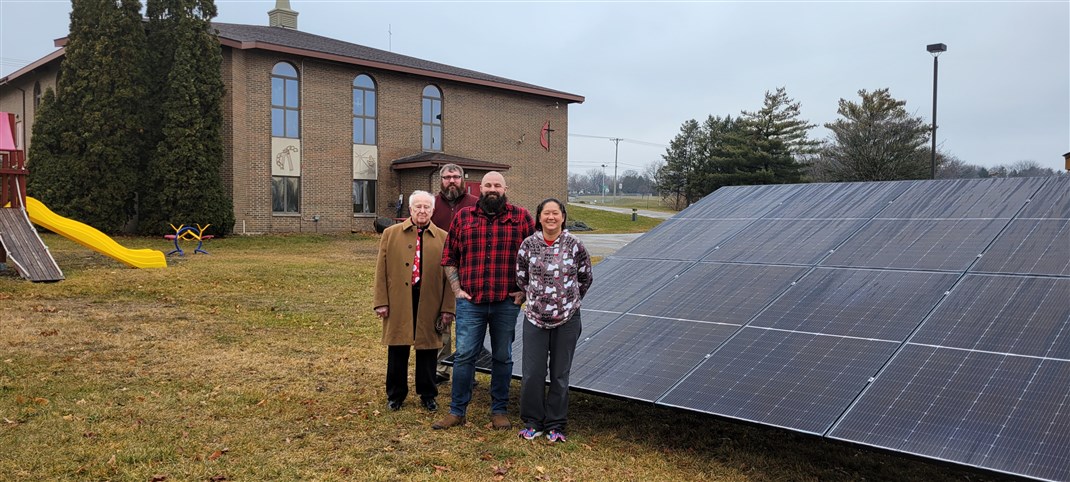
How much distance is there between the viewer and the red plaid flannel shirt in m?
6.04

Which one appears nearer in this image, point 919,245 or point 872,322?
point 872,322

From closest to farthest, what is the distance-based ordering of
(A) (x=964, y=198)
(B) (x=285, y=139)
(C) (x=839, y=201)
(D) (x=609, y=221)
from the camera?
(A) (x=964, y=198)
(C) (x=839, y=201)
(B) (x=285, y=139)
(D) (x=609, y=221)

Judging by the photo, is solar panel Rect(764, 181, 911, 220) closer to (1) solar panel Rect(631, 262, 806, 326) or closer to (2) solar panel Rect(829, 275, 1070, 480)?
(1) solar panel Rect(631, 262, 806, 326)

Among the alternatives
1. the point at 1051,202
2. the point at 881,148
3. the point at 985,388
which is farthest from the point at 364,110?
the point at 985,388

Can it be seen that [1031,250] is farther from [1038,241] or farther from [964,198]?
[964,198]

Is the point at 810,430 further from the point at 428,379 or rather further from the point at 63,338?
the point at 63,338

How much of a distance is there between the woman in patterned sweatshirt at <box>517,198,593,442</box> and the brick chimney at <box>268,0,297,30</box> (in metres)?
36.6

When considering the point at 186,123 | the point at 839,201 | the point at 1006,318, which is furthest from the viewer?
the point at 186,123

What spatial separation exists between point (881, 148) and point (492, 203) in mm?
39792

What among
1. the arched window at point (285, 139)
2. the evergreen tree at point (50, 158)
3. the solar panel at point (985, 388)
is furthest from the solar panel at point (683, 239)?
the arched window at point (285, 139)

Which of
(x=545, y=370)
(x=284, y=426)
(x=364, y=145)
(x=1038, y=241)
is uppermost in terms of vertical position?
(x=364, y=145)

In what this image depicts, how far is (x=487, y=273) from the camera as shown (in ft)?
19.8

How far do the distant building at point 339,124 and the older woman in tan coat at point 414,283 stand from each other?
81.6 ft

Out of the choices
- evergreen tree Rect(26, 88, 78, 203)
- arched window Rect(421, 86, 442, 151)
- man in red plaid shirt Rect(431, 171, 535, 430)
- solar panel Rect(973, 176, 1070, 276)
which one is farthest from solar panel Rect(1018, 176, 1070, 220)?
arched window Rect(421, 86, 442, 151)
